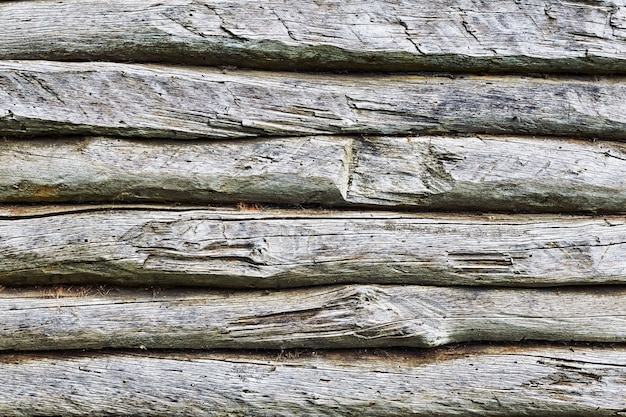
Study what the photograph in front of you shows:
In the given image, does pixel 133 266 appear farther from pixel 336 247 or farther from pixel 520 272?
pixel 520 272

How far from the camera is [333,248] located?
6.91ft

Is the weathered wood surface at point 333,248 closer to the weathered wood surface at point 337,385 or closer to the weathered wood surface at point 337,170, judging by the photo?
the weathered wood surface at point 337,170

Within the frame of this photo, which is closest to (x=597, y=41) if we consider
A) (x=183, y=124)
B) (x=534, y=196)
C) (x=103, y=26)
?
(x=534, y=196)

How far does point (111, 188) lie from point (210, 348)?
2.17 ft

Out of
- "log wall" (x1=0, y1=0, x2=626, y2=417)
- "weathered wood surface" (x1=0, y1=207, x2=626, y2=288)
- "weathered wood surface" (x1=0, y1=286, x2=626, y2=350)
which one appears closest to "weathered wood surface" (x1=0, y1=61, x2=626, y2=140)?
"log wall" (x1=0, y1=0, x2=626, y2=417)

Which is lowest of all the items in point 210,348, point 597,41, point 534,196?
point 210,348

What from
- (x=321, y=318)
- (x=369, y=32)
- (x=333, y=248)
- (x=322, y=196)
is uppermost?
(x=369, y=32)

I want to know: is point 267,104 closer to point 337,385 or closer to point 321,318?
point 321,318

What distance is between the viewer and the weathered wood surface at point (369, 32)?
2.09 m

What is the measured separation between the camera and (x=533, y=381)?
6.92 ft

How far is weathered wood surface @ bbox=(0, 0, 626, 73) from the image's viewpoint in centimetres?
209

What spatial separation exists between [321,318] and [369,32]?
1000 millimetres

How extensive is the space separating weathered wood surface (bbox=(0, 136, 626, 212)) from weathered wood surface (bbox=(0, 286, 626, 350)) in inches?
13.2

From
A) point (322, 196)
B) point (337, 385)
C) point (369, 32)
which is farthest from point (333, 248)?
point (369, 32)
